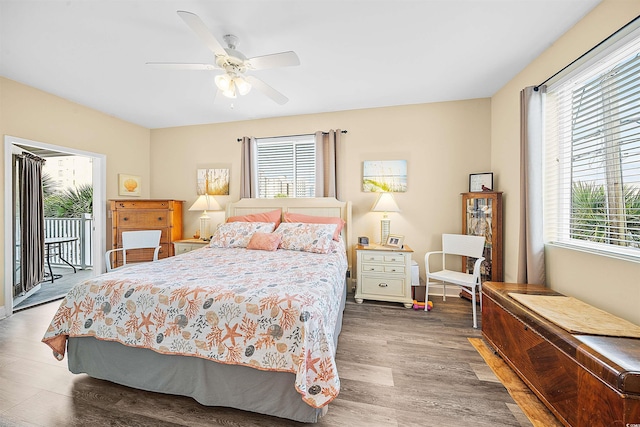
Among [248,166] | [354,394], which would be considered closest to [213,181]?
[248,166]

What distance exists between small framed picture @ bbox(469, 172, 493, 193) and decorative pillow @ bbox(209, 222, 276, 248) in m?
2.75

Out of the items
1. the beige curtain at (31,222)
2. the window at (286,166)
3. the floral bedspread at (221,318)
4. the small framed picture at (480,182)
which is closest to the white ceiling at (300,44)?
the window at (286,166)

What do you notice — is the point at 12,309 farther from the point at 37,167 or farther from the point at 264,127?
the point at 264,127

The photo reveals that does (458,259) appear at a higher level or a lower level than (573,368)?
higher

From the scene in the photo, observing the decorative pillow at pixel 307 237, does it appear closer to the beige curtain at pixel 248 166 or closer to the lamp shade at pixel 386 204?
the lamp shade at pixel 386 204

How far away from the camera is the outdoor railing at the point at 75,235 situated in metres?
5.15

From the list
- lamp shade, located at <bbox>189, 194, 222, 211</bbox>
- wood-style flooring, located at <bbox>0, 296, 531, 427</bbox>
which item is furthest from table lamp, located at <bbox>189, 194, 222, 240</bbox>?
wood-style flooring, located at <bbox>0, 296, 531, 427</bbox>

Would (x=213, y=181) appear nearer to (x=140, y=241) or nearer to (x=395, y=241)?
(x=140, y=241)

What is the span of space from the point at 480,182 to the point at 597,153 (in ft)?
4.45

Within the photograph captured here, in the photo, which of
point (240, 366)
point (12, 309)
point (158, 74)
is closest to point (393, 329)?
point (240, 366)

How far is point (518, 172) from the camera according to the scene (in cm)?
270

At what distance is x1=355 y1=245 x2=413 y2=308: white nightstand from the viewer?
3.03 meters

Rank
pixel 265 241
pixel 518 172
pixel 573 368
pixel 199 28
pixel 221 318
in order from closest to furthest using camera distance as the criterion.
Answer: pixel 573 368 → pixel 221 318 → pixel 199 28 → pixel 518 172 → pixel 265 241

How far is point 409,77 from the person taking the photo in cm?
276
